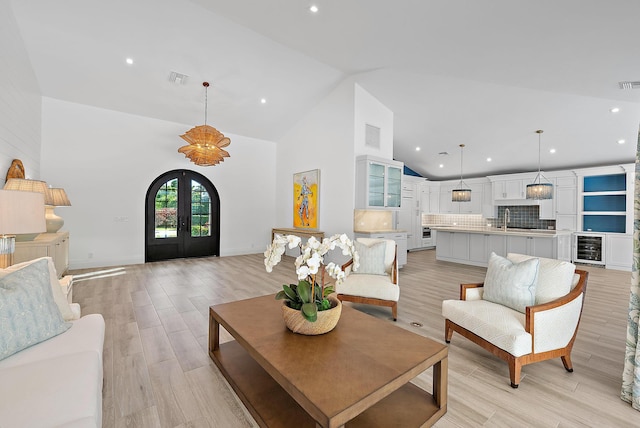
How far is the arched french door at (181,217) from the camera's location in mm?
6727

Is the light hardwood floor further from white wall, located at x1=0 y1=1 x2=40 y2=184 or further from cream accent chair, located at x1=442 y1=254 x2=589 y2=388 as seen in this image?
white wall, located at x1=0 y1=1 x2=40 y2=184

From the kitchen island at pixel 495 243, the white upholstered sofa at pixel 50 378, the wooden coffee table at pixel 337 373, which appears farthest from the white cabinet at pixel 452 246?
the white upholstered sofa at pixel 50 378

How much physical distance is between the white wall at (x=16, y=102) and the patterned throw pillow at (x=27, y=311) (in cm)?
322

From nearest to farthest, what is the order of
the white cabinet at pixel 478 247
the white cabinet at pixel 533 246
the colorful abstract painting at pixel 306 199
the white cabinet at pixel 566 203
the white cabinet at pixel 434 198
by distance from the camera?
the white cabinet at pixel 533 246 → the white cabinet at pixel 478 247 → the colorful abstract painting at pixel 306 199 → the white cabinet at pixel 566 203 → the white cabinet at pixel 434 198

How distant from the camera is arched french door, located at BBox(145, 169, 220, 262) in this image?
673cm

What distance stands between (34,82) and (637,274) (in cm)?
830

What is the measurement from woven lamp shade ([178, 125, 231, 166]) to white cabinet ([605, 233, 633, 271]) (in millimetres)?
9129

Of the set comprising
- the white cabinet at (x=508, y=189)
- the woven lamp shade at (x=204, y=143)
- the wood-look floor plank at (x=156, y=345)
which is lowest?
the wood-look floor plank at (x=156, y=345)

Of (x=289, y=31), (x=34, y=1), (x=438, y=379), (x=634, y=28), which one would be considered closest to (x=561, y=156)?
(x=634, y=28)

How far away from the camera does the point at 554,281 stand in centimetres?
240

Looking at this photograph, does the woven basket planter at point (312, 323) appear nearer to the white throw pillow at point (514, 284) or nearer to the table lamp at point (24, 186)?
the white throw pillow at point (514, 284)

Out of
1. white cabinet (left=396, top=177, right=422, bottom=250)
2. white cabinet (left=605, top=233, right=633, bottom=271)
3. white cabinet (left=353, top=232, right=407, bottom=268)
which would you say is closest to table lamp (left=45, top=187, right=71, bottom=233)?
white cabinet (left=353, top=232, right=407, bottom=268)

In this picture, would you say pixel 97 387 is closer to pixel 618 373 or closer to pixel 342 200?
pixel 618 373

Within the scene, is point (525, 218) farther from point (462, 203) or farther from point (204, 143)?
point (204, 143)
